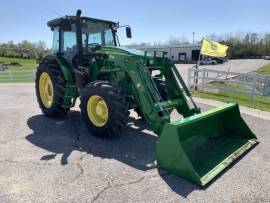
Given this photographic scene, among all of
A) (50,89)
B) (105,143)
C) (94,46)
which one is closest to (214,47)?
(94,46)

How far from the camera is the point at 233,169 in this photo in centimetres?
455

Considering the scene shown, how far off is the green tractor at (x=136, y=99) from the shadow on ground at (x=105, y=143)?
0.67 ft

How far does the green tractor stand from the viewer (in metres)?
4.42

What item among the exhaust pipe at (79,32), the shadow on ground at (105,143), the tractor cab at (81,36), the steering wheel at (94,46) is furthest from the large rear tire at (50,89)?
the steering wheel at (94,46)

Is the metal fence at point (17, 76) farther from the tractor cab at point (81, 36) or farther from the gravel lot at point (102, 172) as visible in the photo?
the gravel lot at point (102, 172)

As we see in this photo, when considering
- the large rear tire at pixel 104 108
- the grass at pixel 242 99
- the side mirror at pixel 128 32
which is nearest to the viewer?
the large rear tire at pixel 104 108

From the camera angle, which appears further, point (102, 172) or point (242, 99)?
point (242, 99)

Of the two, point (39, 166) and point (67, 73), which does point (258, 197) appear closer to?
point (39, 166)

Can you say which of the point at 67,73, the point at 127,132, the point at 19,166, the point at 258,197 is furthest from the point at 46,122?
the point at 258,197

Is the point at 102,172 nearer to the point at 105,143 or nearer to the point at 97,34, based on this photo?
the point at 105,143

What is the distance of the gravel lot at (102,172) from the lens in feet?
12.3

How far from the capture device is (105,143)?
18.5 ft

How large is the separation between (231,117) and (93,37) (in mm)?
3843

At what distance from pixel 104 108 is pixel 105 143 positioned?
691 mm
